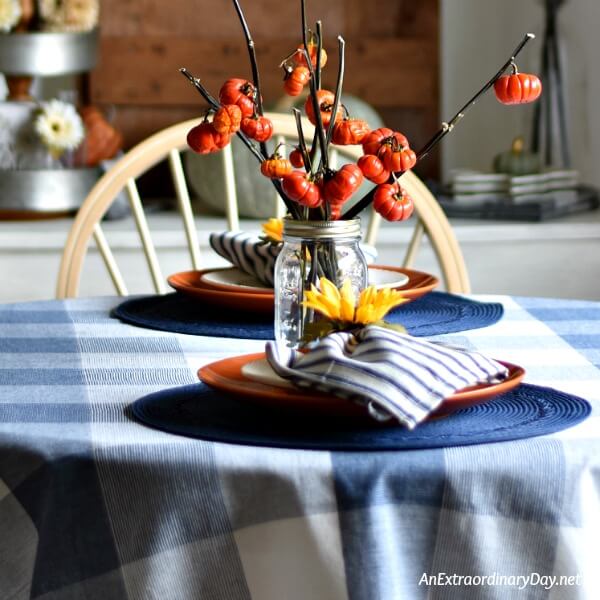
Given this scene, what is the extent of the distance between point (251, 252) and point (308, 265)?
0.92 feet

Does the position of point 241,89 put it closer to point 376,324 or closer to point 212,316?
point 376,324

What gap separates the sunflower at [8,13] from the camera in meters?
2.31

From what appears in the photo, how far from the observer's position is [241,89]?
86 cm

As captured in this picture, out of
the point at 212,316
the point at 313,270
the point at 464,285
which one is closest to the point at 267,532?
the point at 313,270

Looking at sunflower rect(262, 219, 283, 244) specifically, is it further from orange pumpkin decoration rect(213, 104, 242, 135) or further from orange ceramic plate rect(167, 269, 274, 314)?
orange pumpkin decoration rect(213, 104, 242, 135)

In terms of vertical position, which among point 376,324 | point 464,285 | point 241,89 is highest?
point 241,89

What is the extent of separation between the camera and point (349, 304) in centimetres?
81

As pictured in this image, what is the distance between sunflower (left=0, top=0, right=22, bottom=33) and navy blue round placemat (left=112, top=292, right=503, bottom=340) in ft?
4.29

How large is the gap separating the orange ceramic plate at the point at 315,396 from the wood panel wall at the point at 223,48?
1932mm

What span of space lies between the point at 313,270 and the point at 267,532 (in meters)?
0.29

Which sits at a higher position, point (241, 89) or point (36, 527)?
point (241, 89)

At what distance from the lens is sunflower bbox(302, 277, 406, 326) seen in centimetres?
81

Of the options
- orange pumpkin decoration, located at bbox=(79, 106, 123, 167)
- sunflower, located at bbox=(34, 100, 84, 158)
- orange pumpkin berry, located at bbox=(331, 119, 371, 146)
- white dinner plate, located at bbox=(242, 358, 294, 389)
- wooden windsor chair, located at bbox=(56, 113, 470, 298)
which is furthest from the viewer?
orange pumpkin decoration, located at bbox=(79, 106, 123, 167)

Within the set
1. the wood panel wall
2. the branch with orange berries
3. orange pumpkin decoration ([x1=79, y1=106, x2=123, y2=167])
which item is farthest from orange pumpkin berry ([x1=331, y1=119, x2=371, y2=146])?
the wood panel wall
